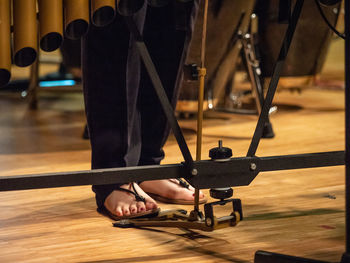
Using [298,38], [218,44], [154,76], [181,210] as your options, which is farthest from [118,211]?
[298,38]

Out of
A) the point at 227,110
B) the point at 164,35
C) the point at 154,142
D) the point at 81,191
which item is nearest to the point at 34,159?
the point at 81,191

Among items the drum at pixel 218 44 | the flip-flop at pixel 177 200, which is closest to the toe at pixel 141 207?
the flip-flop at pixel 177 200

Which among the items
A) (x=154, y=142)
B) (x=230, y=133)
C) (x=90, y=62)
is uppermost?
(x=90, y=62)

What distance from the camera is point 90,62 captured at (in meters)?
1.42

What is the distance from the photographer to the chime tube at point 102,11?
3.72 ft

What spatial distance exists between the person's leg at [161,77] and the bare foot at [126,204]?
12 centimetres

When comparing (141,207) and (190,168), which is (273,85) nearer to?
(190,168)

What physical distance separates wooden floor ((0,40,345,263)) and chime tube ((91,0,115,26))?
45 centimetres

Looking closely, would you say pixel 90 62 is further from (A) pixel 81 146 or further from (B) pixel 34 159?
(A) pixel 81 146

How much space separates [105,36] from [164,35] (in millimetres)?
193

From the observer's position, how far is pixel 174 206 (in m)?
1.56

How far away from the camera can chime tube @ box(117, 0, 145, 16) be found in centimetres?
116

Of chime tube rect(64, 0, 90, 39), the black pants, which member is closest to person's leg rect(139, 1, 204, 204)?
the black pants

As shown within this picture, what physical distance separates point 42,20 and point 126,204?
495 mm
